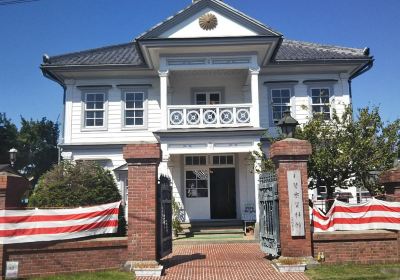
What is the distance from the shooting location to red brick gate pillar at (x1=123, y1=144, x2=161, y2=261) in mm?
9250

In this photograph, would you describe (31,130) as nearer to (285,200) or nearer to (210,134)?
(210,134)

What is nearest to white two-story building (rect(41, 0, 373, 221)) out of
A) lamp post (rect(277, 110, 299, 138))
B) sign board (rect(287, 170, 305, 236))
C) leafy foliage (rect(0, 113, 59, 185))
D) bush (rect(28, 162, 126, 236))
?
bush (rect(28, 162, 126, 236))

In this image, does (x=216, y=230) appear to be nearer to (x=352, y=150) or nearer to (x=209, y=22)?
(x=352, y=150)

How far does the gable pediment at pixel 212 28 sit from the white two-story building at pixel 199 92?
0.13 ft

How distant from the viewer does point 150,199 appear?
9438 mm

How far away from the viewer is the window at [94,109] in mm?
18616

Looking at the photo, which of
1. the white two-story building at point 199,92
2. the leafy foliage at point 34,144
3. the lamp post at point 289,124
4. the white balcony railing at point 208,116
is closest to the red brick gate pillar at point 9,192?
the lamp post at point 289,124

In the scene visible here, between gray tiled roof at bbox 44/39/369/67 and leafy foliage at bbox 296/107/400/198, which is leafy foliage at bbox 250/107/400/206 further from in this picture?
gray tiled roof at bbox 44/39/369/67

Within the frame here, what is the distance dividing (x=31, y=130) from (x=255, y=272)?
143ft

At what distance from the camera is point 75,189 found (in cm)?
1050

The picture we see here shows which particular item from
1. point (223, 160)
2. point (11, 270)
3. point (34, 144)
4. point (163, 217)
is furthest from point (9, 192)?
point (34, 144)

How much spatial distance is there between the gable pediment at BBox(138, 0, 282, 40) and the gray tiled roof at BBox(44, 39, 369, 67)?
6.50 feet

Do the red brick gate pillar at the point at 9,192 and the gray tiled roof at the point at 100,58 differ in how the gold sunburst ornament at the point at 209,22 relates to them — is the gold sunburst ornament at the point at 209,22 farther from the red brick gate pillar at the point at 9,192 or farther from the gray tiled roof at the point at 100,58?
the red brick gate pillar at the point at 9,192

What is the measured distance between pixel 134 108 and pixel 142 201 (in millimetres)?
9787
